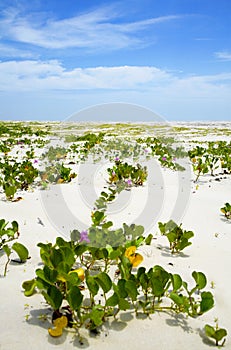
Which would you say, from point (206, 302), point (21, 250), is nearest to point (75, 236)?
point (21, 250)

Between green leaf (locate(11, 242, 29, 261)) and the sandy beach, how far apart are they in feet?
0.23

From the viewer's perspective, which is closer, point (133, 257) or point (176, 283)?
point (176, 283)

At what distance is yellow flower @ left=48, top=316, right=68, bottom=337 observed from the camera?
1.79 metres

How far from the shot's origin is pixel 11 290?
2.27 metres

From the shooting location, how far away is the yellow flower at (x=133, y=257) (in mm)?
2611

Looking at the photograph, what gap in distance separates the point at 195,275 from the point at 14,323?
1.23 meters

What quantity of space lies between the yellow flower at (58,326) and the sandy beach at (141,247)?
0.04 metres

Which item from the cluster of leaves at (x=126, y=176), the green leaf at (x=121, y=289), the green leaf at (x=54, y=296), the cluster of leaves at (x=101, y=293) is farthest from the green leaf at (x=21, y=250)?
the cluster of leaves at (x=126, y=176)

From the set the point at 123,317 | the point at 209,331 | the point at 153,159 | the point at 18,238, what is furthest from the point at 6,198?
the point at 153,159

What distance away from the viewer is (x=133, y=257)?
8.70 ft

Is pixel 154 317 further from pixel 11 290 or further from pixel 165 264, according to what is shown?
pixel 11 290

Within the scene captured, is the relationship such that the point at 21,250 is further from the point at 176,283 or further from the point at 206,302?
the point at 206,302

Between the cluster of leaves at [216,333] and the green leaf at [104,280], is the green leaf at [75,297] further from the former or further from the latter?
the cluster of leaves at [216,333]

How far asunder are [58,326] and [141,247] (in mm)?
1535
